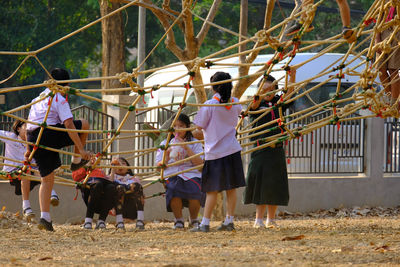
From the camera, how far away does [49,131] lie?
6.01 meters

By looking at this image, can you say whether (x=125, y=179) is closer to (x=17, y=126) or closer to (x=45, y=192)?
(x=45, y=192)

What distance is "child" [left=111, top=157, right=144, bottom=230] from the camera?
663 cm

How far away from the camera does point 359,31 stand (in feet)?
16.2

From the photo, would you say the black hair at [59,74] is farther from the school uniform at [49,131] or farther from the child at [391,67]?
the child at [391,67]

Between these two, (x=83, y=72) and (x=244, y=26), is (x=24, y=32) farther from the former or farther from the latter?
(x=244, y=26)

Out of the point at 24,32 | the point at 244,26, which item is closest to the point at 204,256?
the point at 244,26

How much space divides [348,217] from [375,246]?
17.0 ft

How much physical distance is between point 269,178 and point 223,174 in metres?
0.71

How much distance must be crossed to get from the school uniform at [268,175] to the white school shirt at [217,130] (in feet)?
1.81

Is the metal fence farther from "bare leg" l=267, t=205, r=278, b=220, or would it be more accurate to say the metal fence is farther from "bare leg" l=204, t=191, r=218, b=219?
"bare leg" l=204, t=191, r=218, b=219

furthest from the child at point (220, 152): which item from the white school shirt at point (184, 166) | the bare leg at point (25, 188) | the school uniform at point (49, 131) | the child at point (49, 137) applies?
the bare leg at point (25, 188)

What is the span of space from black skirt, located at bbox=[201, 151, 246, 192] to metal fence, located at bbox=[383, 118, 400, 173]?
17.9 feet

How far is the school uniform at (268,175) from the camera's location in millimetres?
6340

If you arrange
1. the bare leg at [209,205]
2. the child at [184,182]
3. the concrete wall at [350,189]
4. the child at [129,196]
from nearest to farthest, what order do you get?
the bare leg at [209,205], the child at [184,182], the child at [129,196], the concrete wall at [350,189]
